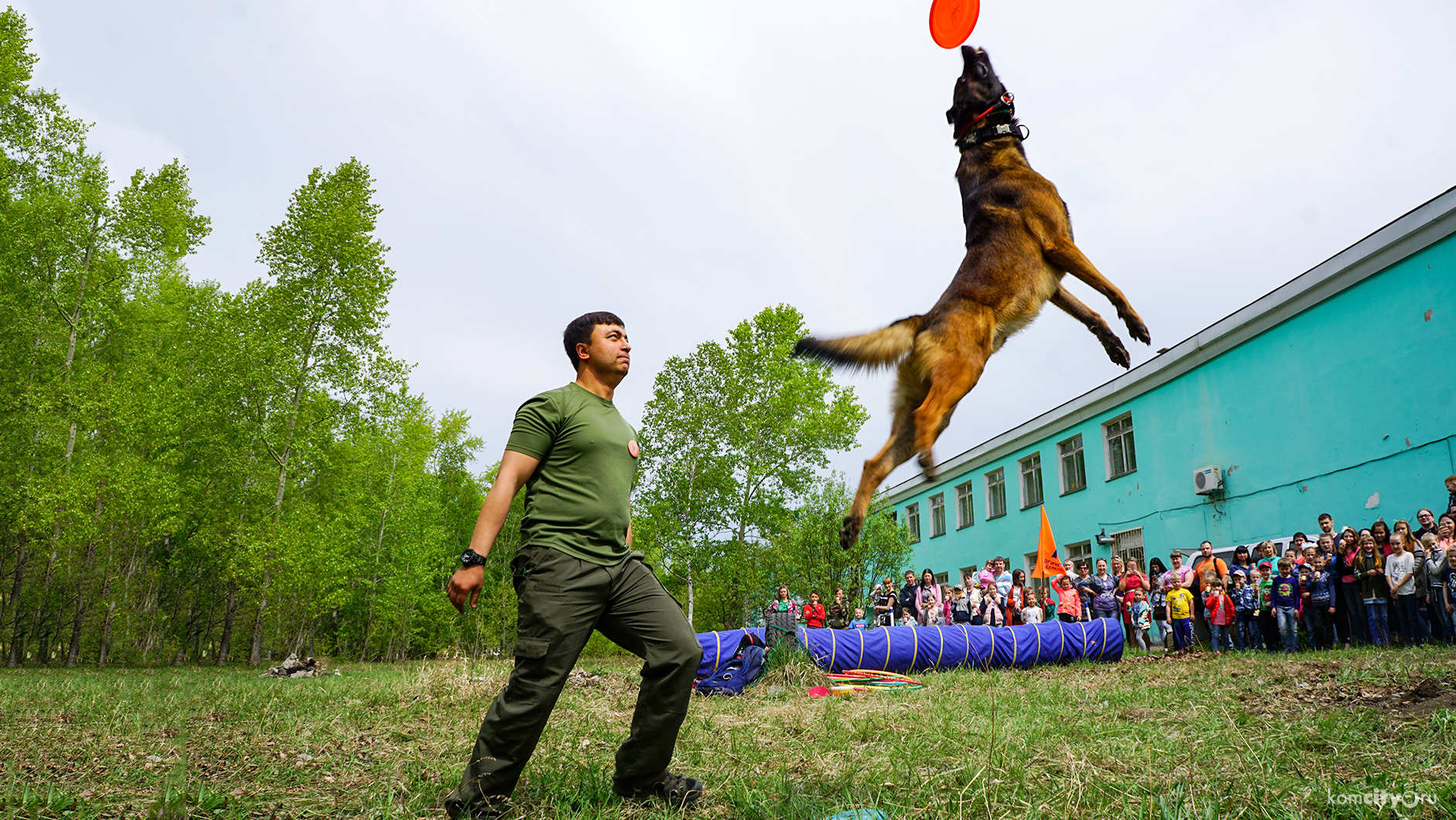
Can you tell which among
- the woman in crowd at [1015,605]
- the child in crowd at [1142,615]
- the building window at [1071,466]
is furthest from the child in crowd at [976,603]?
the building window at [1071,466]

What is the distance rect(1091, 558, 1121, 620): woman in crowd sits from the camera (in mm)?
13312

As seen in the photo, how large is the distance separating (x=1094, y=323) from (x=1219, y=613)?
36.3 feet

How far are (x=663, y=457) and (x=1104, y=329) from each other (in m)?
17.3

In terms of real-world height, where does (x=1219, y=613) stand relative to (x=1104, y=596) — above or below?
below

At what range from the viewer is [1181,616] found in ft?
40.3

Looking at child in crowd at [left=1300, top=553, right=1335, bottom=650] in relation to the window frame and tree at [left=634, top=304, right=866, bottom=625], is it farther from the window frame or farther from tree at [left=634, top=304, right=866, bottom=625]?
the window frame

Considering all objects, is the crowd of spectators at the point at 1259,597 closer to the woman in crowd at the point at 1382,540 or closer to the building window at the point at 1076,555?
the woman in crowd at the point at 1382,540

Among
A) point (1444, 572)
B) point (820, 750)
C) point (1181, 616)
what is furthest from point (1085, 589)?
point (820, 750)

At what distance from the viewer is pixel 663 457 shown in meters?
19.8

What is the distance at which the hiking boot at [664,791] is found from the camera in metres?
3.37

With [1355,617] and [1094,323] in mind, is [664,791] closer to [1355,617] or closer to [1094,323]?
[1094,323]

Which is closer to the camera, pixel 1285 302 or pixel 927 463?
pixel 927 463

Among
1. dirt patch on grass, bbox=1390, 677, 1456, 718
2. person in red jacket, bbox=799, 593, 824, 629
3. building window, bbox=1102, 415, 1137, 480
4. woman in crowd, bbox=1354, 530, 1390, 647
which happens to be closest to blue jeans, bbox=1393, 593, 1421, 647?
woman in crowd, bbox=1354, 530, 1390, 647

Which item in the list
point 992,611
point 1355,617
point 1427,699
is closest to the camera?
point 1427,699
